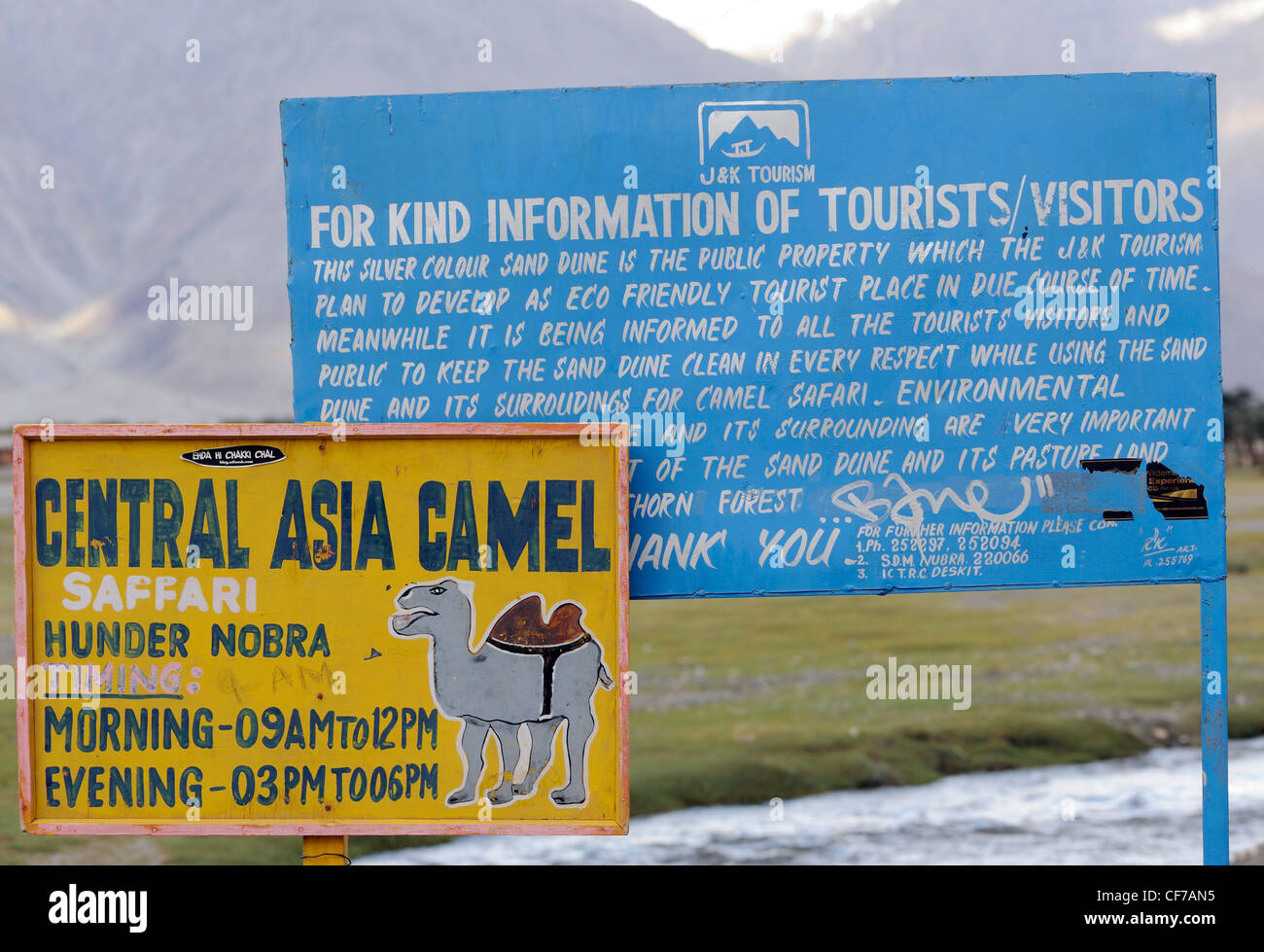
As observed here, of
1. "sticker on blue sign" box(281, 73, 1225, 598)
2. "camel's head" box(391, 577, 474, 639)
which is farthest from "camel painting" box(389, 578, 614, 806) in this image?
"sticker on blue sign" box(281, 73, 1225, 598)

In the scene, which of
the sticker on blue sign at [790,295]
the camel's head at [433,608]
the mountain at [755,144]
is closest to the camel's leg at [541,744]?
the camel's head at [433,608]

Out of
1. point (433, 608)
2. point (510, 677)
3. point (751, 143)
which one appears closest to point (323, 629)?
point (433, 608)

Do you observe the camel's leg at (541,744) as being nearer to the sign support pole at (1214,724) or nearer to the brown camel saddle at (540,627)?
the brown camel saddle at (540,627)

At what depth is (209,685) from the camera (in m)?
4.31

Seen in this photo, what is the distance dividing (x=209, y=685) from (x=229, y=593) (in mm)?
420

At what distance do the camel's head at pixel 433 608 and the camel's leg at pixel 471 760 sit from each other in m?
0.42

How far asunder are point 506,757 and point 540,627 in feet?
1.92

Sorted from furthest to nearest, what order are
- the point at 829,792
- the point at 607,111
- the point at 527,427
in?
the point at 829,792 < the point at 607,111 < the point at 527,427

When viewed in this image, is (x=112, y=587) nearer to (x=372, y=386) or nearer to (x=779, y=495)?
(x=372, y=386)

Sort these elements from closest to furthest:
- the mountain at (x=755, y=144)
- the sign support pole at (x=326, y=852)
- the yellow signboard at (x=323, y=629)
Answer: the yellow signboard at (x=323, y=629) < the sign support pole at (x=326, y=852) < the mountain at (x=755, y=144)

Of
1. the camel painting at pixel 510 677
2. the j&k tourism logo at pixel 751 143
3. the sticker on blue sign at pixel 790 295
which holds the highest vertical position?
the j&k tourism logo at pixel 751 143

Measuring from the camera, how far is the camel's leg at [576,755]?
429 centimetres


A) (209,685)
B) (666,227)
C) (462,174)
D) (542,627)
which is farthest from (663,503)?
(209,685)

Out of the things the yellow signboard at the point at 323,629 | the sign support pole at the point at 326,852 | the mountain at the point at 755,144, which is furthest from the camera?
the mountain at the point at 755,144
